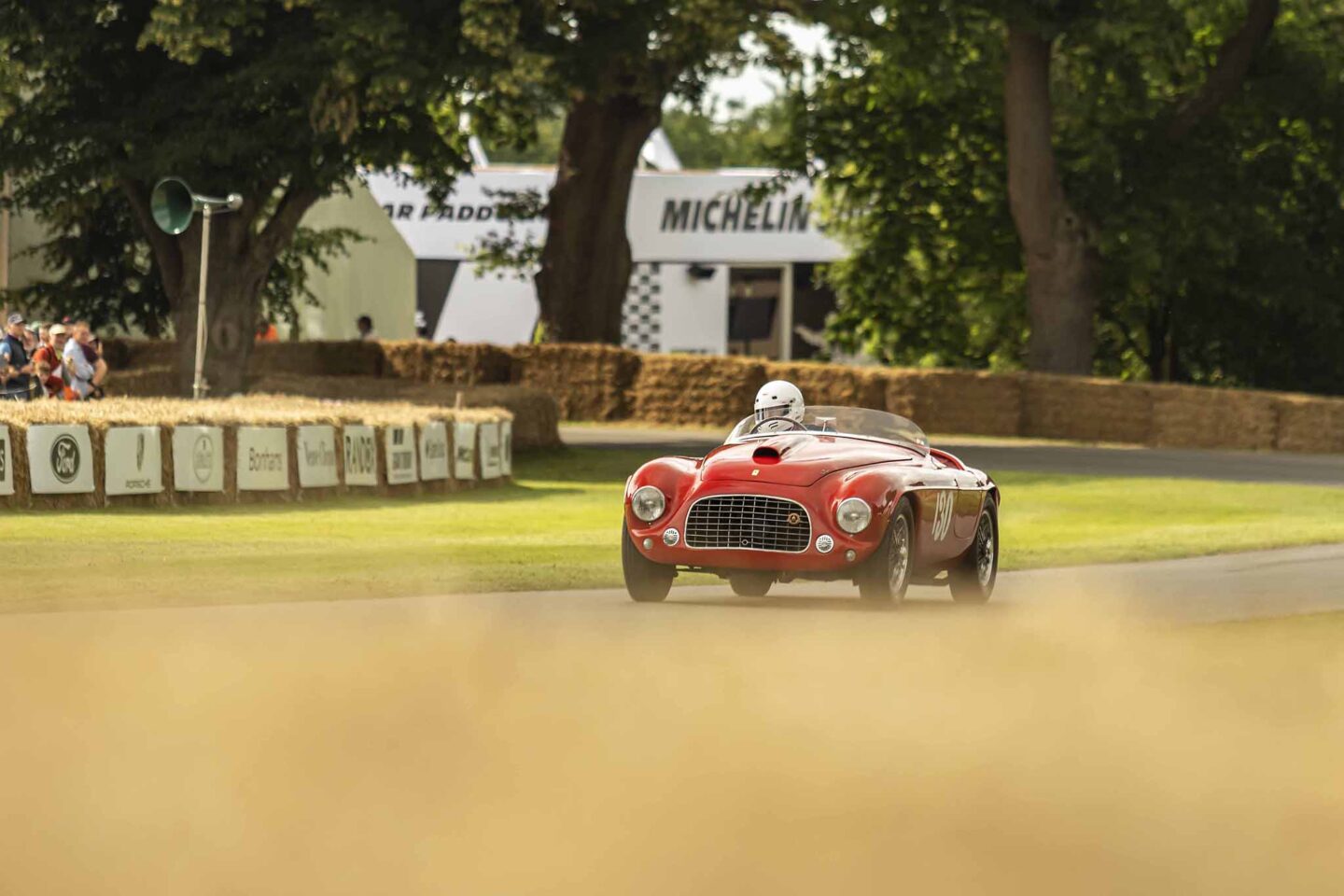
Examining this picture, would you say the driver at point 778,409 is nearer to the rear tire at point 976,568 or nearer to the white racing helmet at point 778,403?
the white racing helmet at point 778,403

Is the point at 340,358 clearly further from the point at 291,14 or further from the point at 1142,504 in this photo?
the point at 1142,504

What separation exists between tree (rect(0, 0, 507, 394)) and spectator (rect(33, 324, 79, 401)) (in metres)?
3.08

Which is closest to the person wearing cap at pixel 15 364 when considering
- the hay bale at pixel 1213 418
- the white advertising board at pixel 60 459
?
the white advertising board at pixel 60 459

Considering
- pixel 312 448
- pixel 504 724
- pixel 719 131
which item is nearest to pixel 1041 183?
pixel 312 448

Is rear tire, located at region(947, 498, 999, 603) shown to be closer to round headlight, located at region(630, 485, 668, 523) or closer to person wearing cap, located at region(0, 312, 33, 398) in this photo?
round headlight, located at region(630, 485, 668, 523)

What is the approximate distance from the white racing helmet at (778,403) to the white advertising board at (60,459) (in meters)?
8.41

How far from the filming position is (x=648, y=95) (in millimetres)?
33000

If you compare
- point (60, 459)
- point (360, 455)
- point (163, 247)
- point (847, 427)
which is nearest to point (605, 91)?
point (163, 247)

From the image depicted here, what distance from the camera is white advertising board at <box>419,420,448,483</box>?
→ 76.5 ft

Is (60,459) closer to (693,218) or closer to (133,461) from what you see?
(133,461)

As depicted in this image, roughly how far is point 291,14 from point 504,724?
23323 mm

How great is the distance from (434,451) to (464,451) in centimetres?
67

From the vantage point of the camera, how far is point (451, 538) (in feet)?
59.3

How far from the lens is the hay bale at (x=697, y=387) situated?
131 ft
